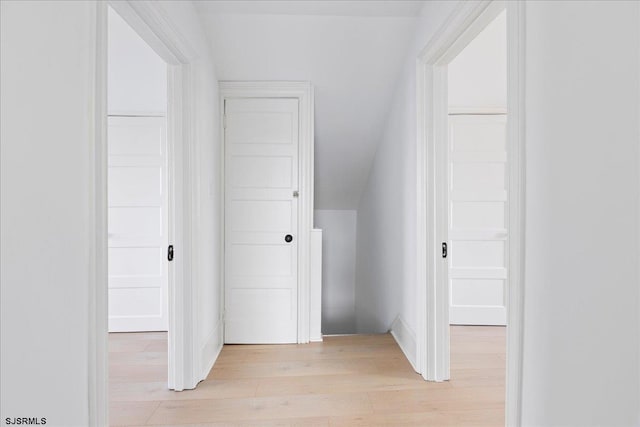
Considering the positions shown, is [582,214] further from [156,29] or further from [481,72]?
[481,72]

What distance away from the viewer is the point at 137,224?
12.1 ft

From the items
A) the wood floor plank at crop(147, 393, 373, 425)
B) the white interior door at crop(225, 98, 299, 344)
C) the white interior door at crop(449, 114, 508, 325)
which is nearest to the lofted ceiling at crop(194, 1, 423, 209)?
Result: the white interior door at crop(225, 98, 299, 344)

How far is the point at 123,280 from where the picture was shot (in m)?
3.69

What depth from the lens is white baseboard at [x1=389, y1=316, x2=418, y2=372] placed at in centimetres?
285

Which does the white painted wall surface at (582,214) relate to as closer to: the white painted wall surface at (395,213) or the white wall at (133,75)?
the white painted wall surface at (395,213)

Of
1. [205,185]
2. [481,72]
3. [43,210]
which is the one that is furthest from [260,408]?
[481,72]

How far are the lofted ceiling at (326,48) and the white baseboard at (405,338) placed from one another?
1.69 metres

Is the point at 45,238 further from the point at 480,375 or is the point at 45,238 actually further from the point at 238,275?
the point at 480,375

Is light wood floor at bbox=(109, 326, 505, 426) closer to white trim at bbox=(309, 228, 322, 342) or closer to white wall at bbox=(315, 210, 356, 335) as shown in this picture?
white trim at bbox=(309, 228, 322, 342)

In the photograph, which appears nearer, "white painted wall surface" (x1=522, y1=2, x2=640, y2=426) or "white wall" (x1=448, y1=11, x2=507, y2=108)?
"white painted wall surface" (x1=522, y1=2, x2=640, y2=426)

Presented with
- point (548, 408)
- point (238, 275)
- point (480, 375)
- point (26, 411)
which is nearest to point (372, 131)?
point (238, 275)

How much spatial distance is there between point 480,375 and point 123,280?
297 centimetres

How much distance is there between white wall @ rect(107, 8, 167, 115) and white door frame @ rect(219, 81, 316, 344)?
1.97 ft

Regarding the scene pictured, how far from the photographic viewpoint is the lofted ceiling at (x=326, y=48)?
9.25 ft
